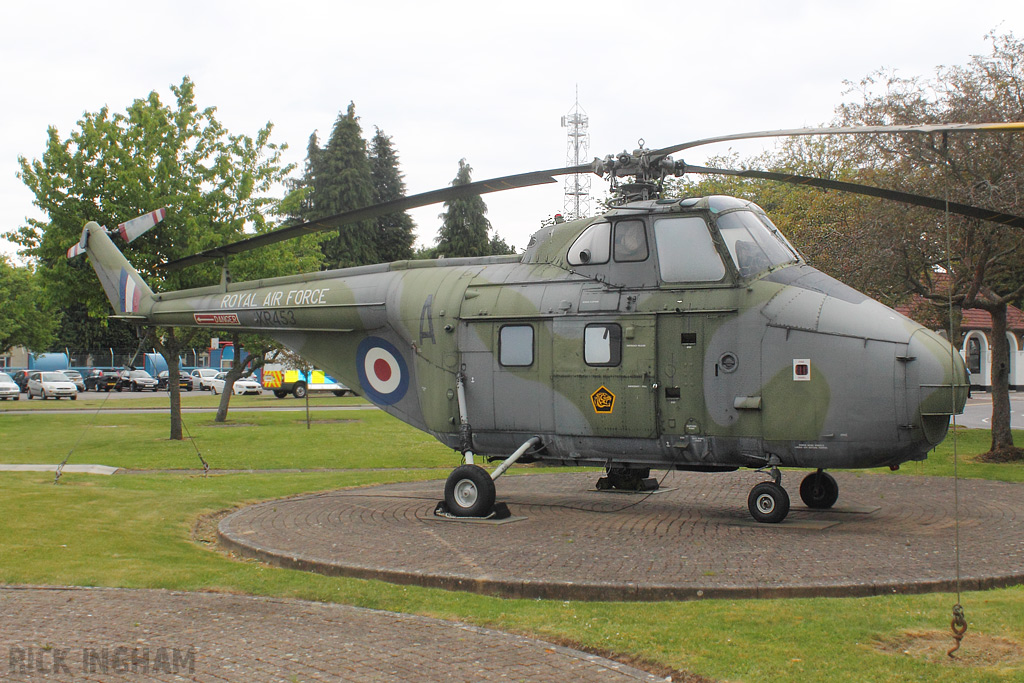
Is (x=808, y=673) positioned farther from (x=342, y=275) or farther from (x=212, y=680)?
(x=342, y=275)

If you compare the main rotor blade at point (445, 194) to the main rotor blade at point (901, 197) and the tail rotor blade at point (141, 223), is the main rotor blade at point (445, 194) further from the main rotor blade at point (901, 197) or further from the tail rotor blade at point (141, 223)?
the tail rotor blade at point (141, 223)

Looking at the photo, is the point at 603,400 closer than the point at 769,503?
No

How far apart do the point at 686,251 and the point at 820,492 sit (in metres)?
4.07

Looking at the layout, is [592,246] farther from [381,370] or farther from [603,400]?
[381,370]

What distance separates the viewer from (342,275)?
13773 mm

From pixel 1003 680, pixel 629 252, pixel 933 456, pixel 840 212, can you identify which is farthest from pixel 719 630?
pixel 840 212

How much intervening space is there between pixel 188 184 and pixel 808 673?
2293 centimetres

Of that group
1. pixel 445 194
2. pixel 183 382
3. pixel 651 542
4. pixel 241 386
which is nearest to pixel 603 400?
pixel 651 542

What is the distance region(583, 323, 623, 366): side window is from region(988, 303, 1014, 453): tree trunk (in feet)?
42.5

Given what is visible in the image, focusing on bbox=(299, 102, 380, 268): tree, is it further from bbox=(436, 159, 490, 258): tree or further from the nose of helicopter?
the nose of helicopter

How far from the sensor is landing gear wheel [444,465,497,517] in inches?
452

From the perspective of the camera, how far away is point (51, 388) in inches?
2062

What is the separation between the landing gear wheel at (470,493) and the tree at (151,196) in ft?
46.0

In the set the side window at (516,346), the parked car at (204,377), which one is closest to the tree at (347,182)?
the parked car at (204,377)
